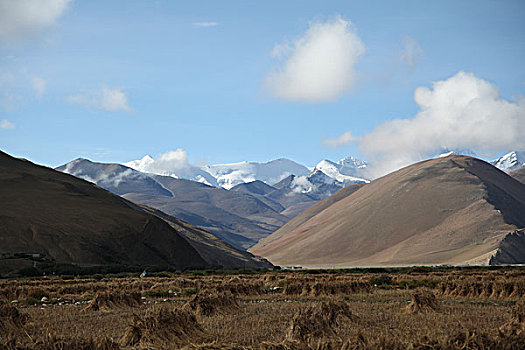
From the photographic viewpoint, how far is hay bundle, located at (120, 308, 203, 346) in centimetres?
1552

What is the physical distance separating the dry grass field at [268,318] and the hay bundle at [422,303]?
51mm

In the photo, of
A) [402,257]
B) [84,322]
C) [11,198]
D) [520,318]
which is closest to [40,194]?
[11,198]

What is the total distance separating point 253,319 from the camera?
21.8 meters

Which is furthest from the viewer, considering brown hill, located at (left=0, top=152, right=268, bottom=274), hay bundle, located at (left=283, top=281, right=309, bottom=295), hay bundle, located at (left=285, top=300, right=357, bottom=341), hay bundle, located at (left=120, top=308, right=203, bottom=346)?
brown hill, located at (left=0, top=152, right=268, bottom=274)

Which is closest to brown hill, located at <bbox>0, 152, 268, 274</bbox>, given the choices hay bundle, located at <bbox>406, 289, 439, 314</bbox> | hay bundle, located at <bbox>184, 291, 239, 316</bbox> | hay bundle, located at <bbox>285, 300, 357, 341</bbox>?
hay bundle, located at <bbox>184, 291, 239, 316</bbox>

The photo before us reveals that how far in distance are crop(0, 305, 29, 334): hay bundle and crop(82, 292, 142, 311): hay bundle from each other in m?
5.70

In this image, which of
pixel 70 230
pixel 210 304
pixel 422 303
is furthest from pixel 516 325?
pixel 70 230

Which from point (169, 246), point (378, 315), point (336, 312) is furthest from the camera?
point (169, 246)

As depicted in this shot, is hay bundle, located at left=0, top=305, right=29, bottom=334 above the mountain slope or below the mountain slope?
below

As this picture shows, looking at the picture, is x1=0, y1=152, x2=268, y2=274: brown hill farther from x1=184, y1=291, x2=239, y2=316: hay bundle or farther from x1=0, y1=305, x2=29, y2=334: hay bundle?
x1=0, y1=305, x2=29, y2=334: hay bundle

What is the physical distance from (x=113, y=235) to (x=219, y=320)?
81753 millimetres

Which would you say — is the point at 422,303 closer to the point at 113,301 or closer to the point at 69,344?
the point at 113,301

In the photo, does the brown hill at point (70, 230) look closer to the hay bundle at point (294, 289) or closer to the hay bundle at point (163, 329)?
the hay bundle at point (294, 289)

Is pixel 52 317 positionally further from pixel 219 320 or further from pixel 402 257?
pixel 402 257
